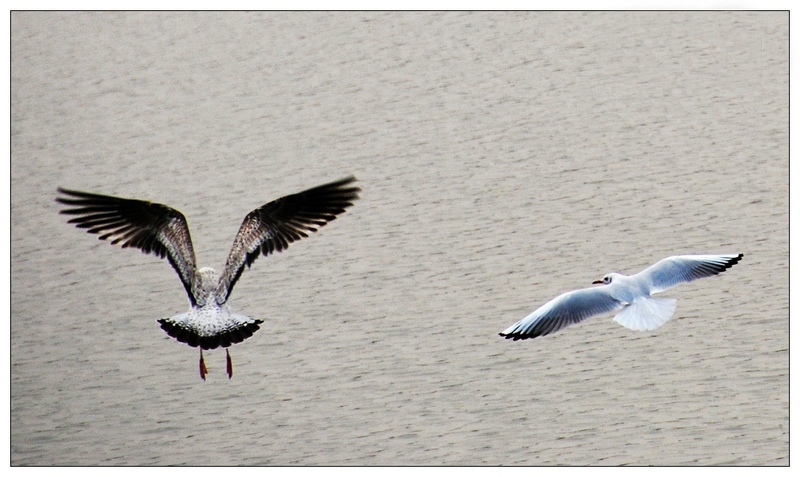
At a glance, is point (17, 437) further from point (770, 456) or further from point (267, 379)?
point (770, 456)

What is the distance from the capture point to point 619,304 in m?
4.07

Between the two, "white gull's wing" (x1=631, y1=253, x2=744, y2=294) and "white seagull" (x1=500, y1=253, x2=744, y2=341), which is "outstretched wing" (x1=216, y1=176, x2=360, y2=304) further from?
"white gull's wing" (x1=631, y1=253, x2=744, y2=294)

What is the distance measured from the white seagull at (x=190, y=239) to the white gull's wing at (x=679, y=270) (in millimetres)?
950

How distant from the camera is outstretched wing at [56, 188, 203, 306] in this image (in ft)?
13.2

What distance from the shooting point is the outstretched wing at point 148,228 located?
4.02 meters

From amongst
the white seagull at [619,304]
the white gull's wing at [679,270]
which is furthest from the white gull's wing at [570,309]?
the white gull's wing at [679,270]

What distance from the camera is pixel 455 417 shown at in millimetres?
4434

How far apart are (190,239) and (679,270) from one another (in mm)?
1491

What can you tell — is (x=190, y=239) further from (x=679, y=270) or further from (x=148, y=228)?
(x=679, y=270)

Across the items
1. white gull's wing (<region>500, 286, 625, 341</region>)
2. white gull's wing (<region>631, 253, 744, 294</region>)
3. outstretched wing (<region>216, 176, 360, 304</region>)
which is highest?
outstretched wing (<region>216, 176, 360, 304</region>)

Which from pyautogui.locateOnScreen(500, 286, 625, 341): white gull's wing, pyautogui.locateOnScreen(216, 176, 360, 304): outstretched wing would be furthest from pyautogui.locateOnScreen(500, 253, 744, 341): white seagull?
pyautogui.locateOnScreen(216, 176, 360, 304): outstretched wing

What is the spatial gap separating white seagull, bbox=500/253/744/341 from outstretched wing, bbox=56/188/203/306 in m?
0.99

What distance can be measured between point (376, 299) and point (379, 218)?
2.24 ft

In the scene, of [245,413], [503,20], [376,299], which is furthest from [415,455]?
[503,20]
